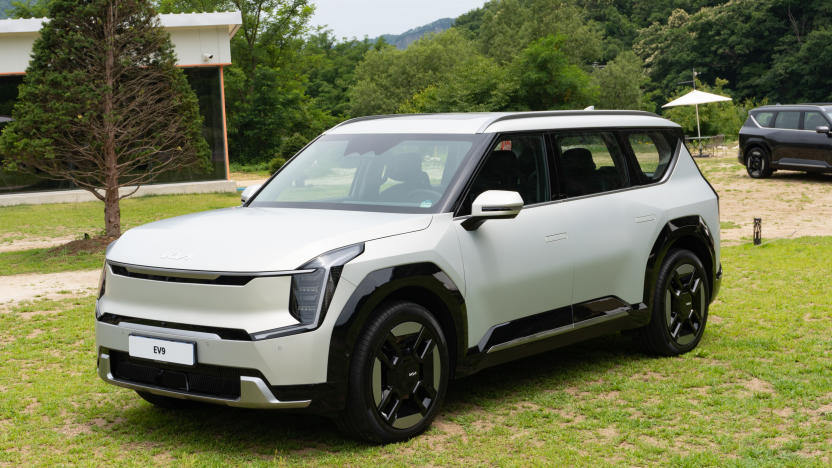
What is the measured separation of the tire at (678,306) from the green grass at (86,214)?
43.2ft

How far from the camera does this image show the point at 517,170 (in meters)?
5.99

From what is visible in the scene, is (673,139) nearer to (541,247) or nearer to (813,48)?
(541,247)

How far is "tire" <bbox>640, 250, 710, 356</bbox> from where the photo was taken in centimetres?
695

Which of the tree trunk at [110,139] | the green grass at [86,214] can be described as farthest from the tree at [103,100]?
the green grass at [86,214]

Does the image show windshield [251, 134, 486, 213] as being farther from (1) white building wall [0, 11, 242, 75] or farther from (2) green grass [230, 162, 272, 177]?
(2) green grass [230, 162, 272, 177]

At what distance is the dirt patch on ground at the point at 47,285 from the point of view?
11273 millimetres

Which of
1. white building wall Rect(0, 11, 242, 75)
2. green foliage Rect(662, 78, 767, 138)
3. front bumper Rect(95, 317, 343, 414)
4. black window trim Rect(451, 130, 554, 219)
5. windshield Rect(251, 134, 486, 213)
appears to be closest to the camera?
front bumper Rect(95, 317, 343, 414)

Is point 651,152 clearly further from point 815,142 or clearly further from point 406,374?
point 815,142

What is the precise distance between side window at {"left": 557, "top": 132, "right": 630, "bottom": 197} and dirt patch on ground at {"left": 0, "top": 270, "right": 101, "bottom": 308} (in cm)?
708

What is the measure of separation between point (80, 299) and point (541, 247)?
6723 mm

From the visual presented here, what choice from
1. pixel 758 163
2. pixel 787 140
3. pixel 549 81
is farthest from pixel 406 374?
pixel 549 81

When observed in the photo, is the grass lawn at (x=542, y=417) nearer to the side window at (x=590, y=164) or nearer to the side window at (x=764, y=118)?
the side window at (x=590, y=164)

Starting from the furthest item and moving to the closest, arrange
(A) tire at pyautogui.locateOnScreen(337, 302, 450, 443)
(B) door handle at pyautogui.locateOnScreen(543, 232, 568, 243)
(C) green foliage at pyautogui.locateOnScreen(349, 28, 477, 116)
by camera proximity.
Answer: (C) green foliage at pyautogui.locateOnScreen(349, 28, 477, 116) < (B) door handle at pyautogui.locateOnScreen(543, 232, 568, 243) < (A) tire at pyautogui.locateOnScreen(337, 302, 450, 443)

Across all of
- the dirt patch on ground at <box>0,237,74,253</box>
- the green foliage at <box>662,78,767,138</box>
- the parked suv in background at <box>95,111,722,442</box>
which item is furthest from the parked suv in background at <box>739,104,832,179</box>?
the green foliage at <box>662,78,767,138</box>
